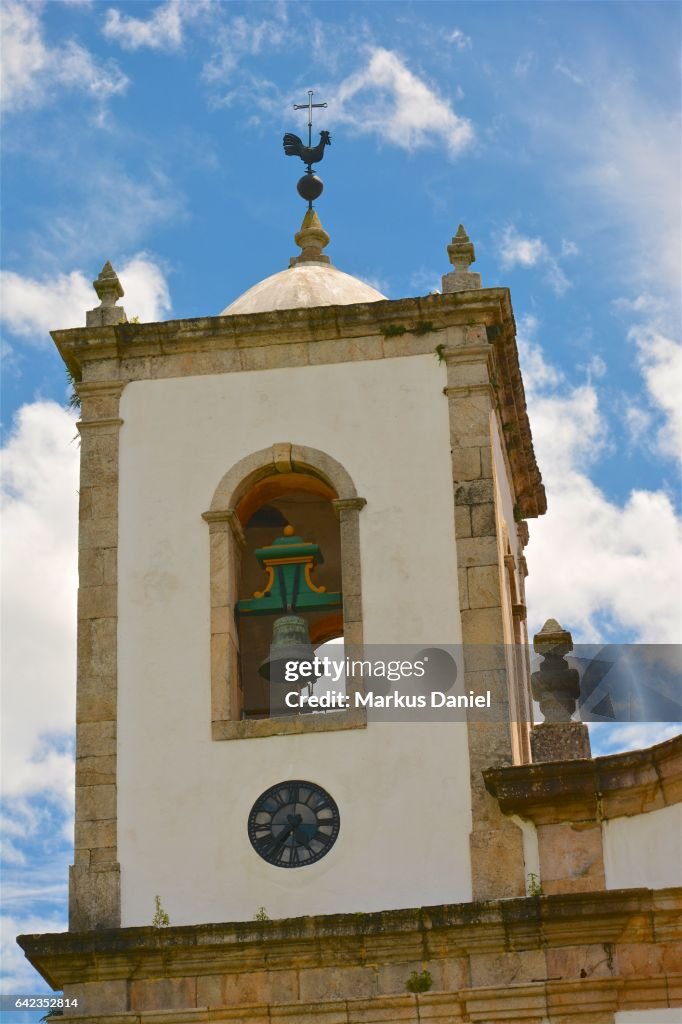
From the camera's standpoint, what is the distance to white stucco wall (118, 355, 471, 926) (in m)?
15.3

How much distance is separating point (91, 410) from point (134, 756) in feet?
9.13

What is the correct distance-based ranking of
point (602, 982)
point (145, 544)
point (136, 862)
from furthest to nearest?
point (145, 544), point (136, 862), point (602, 982)

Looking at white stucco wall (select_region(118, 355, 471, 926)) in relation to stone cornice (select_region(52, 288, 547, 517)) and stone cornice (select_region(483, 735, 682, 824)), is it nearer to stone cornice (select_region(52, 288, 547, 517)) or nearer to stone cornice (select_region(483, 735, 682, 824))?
stone cornice (select_region(52, 288, 547, 517))

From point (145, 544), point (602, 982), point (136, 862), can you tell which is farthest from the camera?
point (145, 544)

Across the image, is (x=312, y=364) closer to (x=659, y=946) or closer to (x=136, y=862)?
(x=136, y=862)

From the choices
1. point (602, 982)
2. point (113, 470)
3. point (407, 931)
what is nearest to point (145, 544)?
point (113, 470)

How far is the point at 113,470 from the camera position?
16984mm

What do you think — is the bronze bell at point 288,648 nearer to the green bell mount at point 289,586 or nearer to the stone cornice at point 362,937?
the green bell mount at point 289,586

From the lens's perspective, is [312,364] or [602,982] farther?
[312,364]

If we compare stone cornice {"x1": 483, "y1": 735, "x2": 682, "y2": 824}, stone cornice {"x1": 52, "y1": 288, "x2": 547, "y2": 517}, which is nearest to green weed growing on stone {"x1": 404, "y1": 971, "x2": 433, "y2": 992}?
stone cornice {"x1": 483, "y1": 735, "x2": 682, "y2": 824}

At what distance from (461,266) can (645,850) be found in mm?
4790
